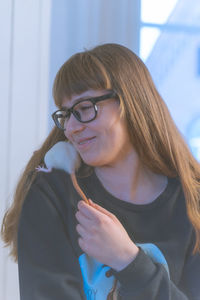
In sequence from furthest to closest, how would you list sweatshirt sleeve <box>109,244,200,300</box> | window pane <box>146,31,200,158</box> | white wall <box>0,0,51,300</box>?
window pane <box>146,31,200,158</box> < white wall <box>0,0,51,300</box> < sweatshirt sleeve <box>109,244,200,300</box>

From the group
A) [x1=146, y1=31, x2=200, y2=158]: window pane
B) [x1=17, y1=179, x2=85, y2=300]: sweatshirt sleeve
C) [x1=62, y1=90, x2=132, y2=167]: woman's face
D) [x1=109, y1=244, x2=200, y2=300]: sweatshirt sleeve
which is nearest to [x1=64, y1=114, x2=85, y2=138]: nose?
[x1=62, y1=90, x2=132, y2=167]: woman's face

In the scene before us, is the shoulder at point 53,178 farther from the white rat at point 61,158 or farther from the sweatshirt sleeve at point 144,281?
the sweatshirt sleeve at point 144,281

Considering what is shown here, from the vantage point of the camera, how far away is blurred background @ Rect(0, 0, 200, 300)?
108 cm

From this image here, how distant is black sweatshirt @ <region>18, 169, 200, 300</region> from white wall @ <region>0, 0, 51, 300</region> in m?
0.25

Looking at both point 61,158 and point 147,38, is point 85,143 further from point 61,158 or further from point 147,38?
point 147,38

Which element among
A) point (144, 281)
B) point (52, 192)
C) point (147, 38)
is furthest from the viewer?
point (147, 38)

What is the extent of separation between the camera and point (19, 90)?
3.57 ft

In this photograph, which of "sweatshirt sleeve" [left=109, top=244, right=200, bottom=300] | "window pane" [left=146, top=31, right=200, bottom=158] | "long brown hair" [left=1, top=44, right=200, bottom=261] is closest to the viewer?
"sweatshirt sleeve" [left=109, top=244, right=200, bottom=300]

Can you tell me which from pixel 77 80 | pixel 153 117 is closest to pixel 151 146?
pixel 153 117

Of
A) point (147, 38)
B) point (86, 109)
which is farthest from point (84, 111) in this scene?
point (147, 38)

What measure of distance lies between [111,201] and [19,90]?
0.42 m

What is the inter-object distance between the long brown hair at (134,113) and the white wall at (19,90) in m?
0.17

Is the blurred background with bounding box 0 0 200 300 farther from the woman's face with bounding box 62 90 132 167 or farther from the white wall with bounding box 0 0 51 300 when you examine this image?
the woman's face with bounding box 62 90 132 167

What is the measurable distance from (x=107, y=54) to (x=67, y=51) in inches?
11.4
